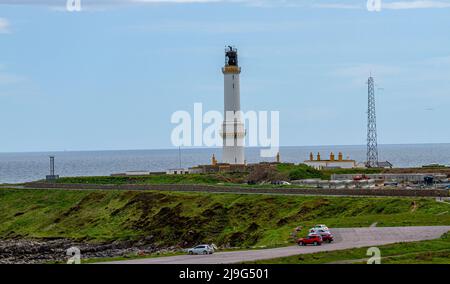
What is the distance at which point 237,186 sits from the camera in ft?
308

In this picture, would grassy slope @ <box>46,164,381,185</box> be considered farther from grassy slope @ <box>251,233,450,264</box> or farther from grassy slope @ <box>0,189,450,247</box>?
grassy slope @ <box>251,233,450,264</box>

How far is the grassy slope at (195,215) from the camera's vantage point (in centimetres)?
6425

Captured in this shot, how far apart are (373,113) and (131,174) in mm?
35629

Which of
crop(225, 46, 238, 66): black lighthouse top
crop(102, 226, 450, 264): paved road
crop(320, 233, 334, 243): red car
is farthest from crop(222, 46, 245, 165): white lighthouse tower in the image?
crop(320, 233, 334, 243): red car

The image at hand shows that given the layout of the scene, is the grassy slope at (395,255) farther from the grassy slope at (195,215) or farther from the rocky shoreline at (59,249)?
the rocky shoreline at (59,249)

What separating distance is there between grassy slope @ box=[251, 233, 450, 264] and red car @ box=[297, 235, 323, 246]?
4644 mm

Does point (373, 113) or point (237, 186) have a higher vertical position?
point (373, 113)

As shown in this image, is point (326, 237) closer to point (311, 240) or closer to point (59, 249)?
point (311, 240)

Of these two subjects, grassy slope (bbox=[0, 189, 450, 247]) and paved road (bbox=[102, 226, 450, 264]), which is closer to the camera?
paved road (bbox=[102, 226, 450, 264])

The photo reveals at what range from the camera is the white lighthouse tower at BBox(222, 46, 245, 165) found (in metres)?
113

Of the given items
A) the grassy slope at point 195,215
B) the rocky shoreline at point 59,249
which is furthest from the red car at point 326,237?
the rocky shoreline at point 59,249

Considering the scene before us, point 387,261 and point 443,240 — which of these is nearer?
point 387,261
